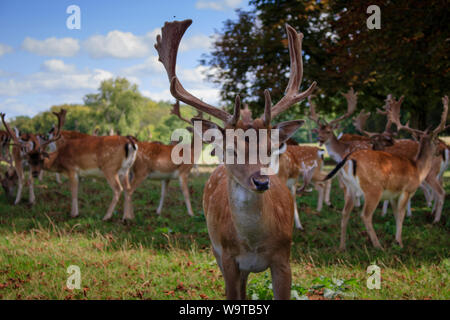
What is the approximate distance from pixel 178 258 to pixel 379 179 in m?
3.32

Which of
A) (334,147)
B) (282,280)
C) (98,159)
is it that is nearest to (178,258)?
(282,280)

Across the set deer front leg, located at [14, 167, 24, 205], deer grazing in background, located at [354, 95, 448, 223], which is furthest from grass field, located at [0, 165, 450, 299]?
deer front leg, located at [14, 167, 24, 205]

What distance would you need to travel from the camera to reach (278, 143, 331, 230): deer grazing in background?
24.6 feet

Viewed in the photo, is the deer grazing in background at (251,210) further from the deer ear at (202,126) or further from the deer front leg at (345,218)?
the deer front leg at (345,218)

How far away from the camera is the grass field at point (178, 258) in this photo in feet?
12.8

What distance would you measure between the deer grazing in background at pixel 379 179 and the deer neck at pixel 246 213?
3.31 metres

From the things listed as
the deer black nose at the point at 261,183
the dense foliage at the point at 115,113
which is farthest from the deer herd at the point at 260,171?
the dense foliage at the point at 115,113

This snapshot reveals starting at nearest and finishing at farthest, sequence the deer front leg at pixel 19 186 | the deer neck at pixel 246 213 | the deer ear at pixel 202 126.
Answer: the deer neck at pixel 246 213
the deer ear at pixel 202 126
the deer front leg at pixel 19 186

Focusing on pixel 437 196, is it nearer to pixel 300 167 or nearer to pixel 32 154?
pixel 300 167

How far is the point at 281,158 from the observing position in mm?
7480

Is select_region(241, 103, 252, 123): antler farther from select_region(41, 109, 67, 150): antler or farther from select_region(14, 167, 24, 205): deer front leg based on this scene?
select_region(14, 167, 24, 205): deer front leg

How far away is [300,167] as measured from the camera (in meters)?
8.41

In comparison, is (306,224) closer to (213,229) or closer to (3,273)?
(213,229)
